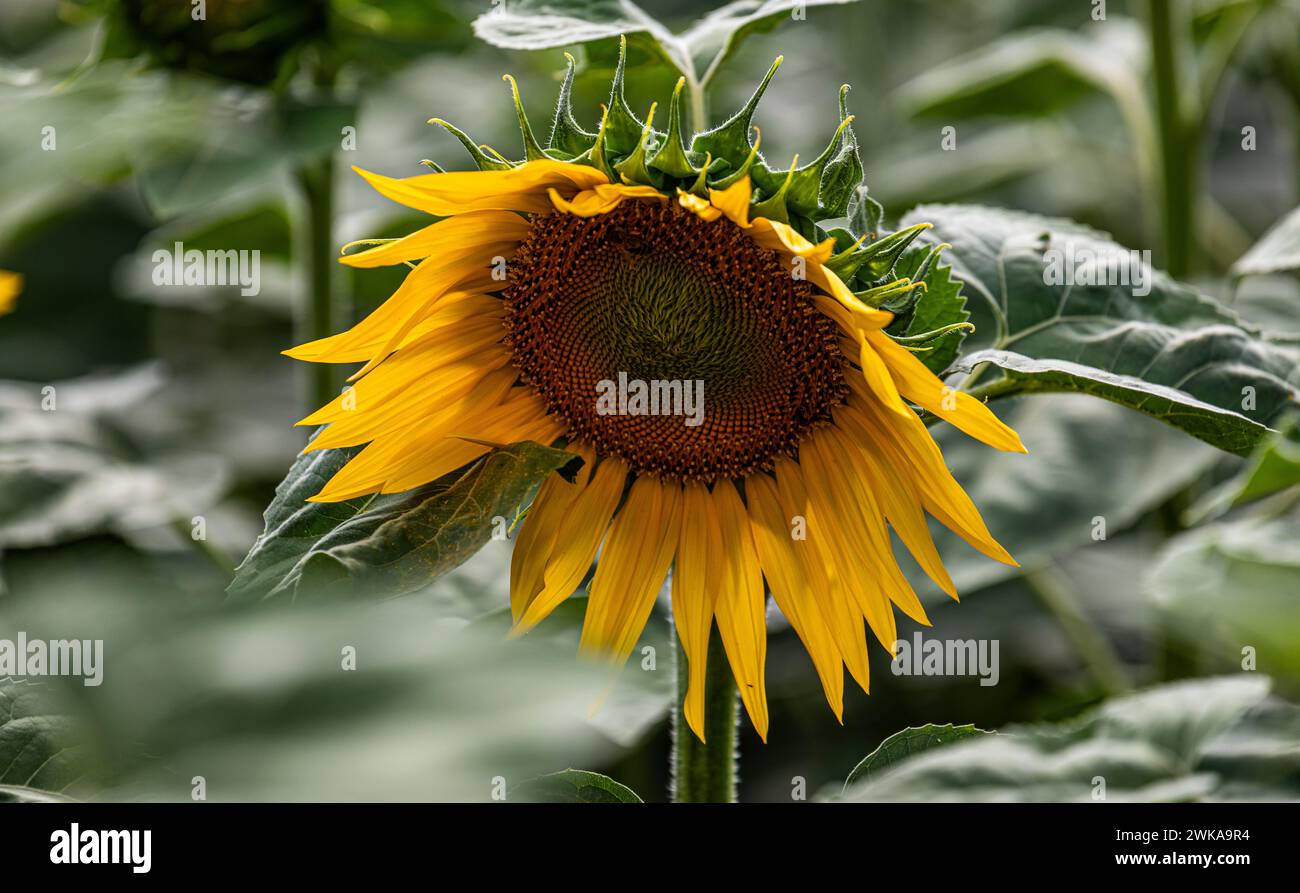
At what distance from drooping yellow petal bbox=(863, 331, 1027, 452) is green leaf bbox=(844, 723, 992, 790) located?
0.19m

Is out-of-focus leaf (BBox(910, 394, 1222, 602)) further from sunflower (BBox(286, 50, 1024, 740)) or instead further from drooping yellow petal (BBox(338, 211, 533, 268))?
drooping yellow petal (BBox(338, 211, 533, 268))

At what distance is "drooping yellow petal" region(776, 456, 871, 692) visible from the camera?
2.61ft

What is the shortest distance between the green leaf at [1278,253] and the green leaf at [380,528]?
0.60 meters

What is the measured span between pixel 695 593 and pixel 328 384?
55 cm

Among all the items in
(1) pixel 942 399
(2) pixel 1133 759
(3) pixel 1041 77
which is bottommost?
(2) pixel 1133 759

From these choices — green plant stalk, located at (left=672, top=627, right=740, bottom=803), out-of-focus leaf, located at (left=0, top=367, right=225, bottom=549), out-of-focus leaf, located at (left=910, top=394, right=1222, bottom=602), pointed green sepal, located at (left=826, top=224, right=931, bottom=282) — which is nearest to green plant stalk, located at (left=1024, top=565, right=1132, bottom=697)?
out-of-focus leaf, located at (left=910, top=394, right=1222, bottom=602)

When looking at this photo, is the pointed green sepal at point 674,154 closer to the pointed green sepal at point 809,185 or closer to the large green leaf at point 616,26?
the pointed green sepal at point 809,185

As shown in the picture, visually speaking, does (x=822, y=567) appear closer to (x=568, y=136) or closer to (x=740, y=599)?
(x=740, y=599)

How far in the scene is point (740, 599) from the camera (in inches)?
32.5

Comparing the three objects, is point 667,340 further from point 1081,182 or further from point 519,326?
point 1081,182

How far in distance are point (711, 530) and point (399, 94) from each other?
142 centimetres

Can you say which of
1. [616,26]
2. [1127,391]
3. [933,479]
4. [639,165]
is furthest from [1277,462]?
[616,26]

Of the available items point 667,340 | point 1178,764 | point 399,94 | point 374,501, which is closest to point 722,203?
point 667,340

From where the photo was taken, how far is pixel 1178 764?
1021 millimetres
